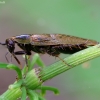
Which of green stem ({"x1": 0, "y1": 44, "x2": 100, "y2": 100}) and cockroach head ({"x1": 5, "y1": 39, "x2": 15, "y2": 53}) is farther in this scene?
cockroach head ({"x1": 5, "y1": 39, "x2": 15, "y2": 53})

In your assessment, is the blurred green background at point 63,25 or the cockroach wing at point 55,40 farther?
the blurred green background at point 63,25

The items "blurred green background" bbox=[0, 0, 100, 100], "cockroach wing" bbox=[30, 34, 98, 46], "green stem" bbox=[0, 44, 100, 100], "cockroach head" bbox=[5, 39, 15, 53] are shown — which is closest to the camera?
"green stem" bbox=[0, 44, 100, 100]

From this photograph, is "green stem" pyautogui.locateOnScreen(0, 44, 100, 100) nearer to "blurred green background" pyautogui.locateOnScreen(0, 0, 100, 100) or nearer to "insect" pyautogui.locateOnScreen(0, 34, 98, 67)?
"insect" pyautogui.locateOnScreen(0, 34, 98, 67)

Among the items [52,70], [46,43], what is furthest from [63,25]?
[52,70]

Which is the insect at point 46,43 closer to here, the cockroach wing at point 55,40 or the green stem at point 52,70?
the cockroach wing at point 55,40

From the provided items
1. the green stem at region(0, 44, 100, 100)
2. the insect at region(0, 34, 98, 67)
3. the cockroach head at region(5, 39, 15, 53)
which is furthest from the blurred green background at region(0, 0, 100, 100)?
the green stem at region(0, 44, 100, 100)

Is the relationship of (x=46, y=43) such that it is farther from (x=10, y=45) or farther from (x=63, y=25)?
(x=63, y=25)

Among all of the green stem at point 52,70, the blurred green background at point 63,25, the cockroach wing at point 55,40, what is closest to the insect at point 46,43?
the cockroach wing at point 55,40

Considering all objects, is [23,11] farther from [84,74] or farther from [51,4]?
[84,74]

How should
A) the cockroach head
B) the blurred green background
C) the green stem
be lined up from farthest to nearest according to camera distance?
the blurred green background → the cockroach head → the green stem
